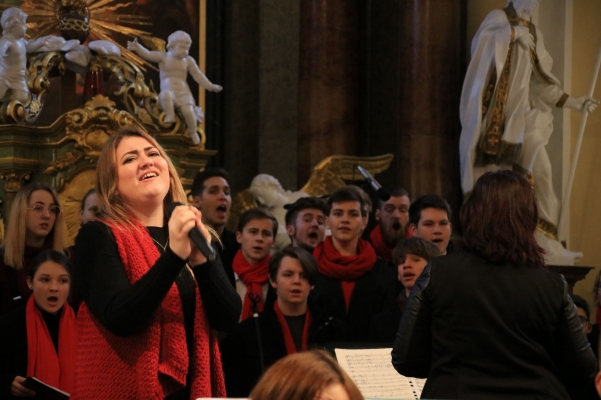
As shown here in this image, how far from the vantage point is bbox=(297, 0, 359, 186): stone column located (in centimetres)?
1035

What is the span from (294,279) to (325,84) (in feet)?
18.3

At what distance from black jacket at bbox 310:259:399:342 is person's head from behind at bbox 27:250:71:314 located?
129 centimetres

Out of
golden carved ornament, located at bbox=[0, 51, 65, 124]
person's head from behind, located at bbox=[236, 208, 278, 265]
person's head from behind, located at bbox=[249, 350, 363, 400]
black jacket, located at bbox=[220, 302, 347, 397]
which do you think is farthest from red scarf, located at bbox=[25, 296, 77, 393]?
person's head from behind, located at bbox=[249, 350, 363, 400]

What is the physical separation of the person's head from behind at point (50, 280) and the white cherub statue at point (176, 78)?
316 centimetres

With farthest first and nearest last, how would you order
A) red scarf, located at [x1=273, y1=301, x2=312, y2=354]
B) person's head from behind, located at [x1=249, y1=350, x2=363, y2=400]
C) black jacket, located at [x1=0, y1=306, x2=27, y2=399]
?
red scarf, located at [x1=273, y1=301, x2=312, y2=354], black jacket, located at [x1=0, y1=306, x2=27, y2=399], person's head from behind, located at [x1=249, y1=350, x2=363, y2=400]

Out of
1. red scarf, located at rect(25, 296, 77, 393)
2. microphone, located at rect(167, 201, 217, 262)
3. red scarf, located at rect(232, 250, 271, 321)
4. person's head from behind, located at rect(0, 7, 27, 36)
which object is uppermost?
person's head from behind, located at rect(0, 7, 27, 36)

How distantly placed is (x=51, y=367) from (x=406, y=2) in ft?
21.4

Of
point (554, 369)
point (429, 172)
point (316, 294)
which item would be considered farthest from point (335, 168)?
point (554, 369)

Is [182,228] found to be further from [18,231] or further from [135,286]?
[18,231]

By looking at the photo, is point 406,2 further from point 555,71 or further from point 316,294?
point 316,294

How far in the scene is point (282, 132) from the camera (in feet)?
38.2

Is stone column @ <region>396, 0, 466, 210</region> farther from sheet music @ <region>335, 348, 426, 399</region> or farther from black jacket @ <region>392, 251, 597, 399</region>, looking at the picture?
black jacket @ <region>392, 251, 597, 399</region>

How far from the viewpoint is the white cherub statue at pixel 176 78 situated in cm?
808

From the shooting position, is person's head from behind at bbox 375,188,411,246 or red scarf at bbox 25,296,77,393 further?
person's head from behind at bbox 375,188,411,246
